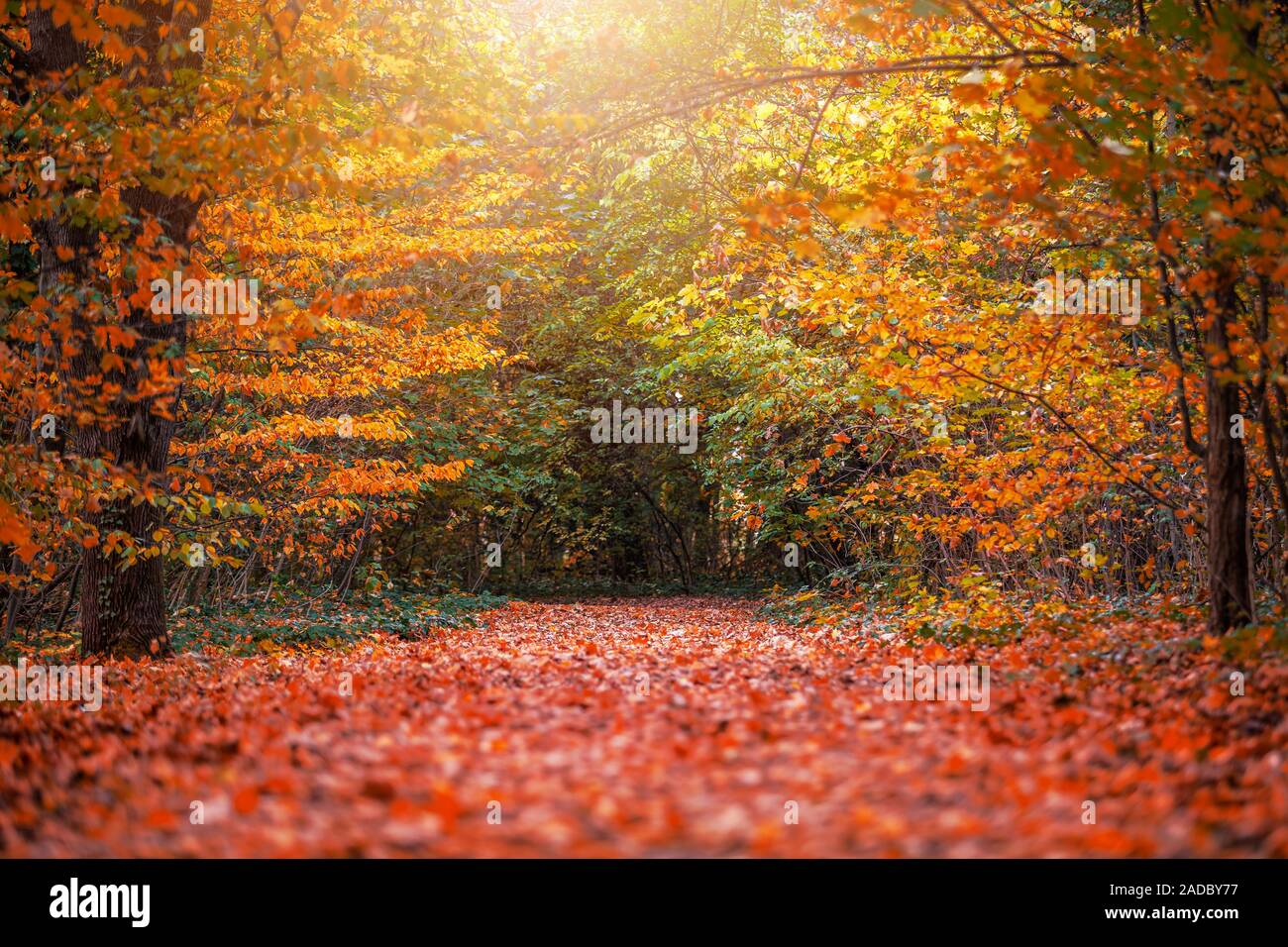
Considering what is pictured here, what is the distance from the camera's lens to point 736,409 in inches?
640

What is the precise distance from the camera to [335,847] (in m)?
3.16

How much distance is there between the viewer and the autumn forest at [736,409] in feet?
12.5

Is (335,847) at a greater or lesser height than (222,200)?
lesser

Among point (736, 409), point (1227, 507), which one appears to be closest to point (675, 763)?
point (1227, 507)

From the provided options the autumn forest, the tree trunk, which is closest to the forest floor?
the autumn forest

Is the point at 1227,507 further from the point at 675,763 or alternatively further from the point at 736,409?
the point at 736,409

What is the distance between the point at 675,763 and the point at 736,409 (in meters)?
12.5

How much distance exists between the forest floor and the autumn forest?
1.1 inches

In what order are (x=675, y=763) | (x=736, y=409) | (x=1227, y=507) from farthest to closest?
(x=736, y=409), (x=1227, y=507), (x=675, y=763)

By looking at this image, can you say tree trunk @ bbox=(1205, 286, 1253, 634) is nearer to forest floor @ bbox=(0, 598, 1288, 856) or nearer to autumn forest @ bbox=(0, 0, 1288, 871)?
autumn forest @ bbox=(0, 0, 1288, 871)

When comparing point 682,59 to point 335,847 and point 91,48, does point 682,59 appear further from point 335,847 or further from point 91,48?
point 335,847

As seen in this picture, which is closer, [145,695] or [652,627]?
[145,695]

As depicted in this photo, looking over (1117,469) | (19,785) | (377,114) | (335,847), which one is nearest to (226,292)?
(377,114)
